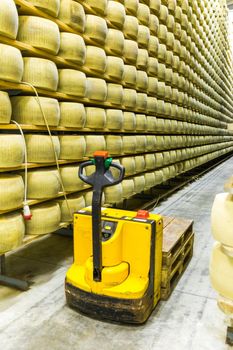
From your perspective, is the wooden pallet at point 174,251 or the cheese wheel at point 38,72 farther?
the cheese wheel at point 38,72

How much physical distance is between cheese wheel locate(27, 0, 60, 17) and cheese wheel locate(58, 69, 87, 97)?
1.71ft

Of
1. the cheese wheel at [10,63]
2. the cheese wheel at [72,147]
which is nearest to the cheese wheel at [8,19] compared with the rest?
the cheese wheel at [10,63]

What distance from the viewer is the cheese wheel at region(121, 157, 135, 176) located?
15.0 feet


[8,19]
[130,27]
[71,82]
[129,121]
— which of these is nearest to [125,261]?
[71,82]

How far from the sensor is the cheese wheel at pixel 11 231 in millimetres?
2475

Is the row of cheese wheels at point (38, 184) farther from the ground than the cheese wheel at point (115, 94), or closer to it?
closer to it

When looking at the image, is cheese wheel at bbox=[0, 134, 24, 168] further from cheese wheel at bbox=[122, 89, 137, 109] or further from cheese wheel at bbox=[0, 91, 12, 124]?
cheese wheel at bbox=[122, 89, 137, 109]

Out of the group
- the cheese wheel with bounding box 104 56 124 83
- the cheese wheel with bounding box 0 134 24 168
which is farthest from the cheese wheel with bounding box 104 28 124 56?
the cheese wheel with bounding box 0 134 24 168

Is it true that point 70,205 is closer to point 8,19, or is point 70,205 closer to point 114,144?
point 114,144

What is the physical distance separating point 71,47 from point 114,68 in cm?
99

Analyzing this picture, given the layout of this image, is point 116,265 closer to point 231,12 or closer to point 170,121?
point 170,121

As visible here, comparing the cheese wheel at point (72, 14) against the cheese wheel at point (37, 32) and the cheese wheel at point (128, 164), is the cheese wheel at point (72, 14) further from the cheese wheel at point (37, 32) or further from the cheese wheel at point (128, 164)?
the cheese wheel at point (128, 164)

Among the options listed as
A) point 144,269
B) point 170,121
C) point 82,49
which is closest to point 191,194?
point 170,121

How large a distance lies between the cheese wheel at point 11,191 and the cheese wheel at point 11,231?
95mm
